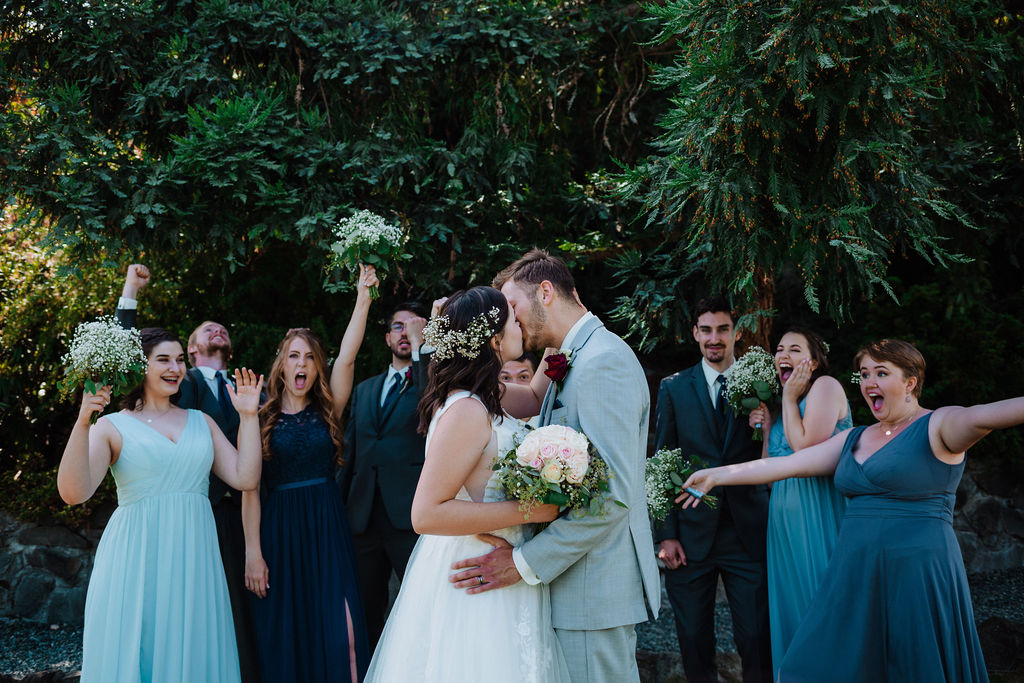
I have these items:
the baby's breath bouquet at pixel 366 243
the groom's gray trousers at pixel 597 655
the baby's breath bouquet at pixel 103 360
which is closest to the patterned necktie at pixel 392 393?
the baby's breath bouquet at pixel 366 243

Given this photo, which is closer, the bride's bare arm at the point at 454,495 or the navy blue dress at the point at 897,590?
the bride's bare arm at the point at 454,495

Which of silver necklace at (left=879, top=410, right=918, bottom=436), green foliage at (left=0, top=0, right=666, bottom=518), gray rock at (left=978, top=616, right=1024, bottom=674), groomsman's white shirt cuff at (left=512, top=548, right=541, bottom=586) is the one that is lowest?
gray rock at (left=978, top=616, right=1024, bottom=674)

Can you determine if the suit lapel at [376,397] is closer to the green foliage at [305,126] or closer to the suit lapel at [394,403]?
the suit lapel at [394,403]

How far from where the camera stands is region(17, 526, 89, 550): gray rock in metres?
7.48

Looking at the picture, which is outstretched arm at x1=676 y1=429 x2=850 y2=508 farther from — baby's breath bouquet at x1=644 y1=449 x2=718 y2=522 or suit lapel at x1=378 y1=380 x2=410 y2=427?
suit lapel at x1=378 y1=380 x2=410 y2=427

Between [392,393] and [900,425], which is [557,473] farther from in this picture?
[392,393]

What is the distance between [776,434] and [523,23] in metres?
3.55

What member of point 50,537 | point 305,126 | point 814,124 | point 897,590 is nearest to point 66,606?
point 50,537

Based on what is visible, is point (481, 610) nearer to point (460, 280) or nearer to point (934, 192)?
point (934, 192)

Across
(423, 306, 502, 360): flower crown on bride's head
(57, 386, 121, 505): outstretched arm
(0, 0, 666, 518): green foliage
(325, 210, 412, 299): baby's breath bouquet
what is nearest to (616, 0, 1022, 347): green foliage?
(325, 210, 412, 299): baby's breath bouquet

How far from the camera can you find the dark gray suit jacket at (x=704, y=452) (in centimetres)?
459

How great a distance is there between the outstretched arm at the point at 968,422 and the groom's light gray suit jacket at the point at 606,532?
1462 millimetres

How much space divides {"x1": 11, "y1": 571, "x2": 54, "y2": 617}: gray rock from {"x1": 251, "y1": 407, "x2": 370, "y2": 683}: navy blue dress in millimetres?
4135

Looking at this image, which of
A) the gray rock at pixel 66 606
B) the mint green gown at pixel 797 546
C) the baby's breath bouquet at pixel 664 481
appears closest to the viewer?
the baby's breath bouquet at pixel 664 481
